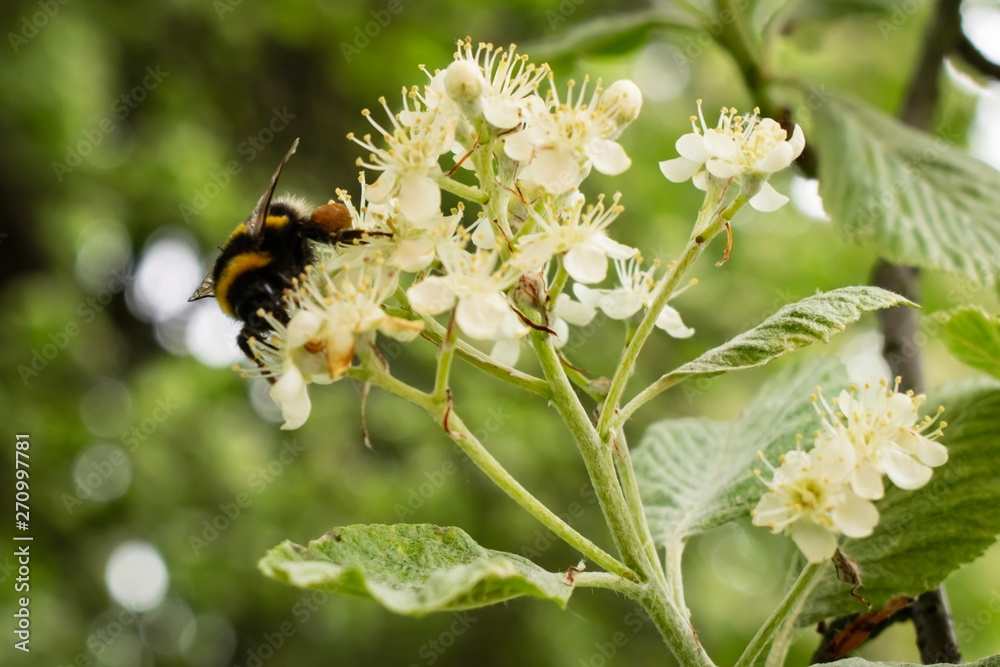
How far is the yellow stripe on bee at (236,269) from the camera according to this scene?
4.87ft

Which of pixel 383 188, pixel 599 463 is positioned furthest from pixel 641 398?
pixel 383 188

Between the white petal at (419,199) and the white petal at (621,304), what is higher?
the white petal at (419,199)

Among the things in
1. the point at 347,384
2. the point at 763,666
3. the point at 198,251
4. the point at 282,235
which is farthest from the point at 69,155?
the point at 763,666

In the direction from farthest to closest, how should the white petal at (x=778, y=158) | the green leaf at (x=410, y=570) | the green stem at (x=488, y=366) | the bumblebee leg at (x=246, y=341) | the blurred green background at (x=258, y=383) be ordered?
the blurred green background at (x=258, y=383) < the bumblebee leg at (x=246, y=341) < the white petal at (x=778, y=158) < the green stem at (x=488, y=366) < the green leaf at (x=410, y=570)

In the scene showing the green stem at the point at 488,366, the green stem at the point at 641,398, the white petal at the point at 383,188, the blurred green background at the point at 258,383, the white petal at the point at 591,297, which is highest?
the white petal at the point at 383,188

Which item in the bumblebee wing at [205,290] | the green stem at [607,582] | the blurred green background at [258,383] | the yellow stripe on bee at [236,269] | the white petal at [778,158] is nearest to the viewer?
the green stem at [607,582]

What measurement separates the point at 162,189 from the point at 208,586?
1663 millimetres

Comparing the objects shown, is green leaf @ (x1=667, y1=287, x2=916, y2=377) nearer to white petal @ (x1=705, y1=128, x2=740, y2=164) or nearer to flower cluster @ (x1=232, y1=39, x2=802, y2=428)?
flower cluster @ (x1=232, y1=39, x2=802, y2=428)

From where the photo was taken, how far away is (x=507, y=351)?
1151 millimetres

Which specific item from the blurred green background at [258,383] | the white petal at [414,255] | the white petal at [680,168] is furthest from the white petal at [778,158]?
the blurred green background at [258,383]

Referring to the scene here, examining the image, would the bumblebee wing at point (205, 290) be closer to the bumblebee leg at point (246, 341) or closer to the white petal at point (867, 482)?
the bumblebee leg at point (246, 341)

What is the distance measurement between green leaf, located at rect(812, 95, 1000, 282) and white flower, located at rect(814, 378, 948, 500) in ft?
1.64

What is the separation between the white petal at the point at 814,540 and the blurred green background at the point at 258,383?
2309 millimetres

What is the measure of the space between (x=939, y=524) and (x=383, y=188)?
861 millimetres
